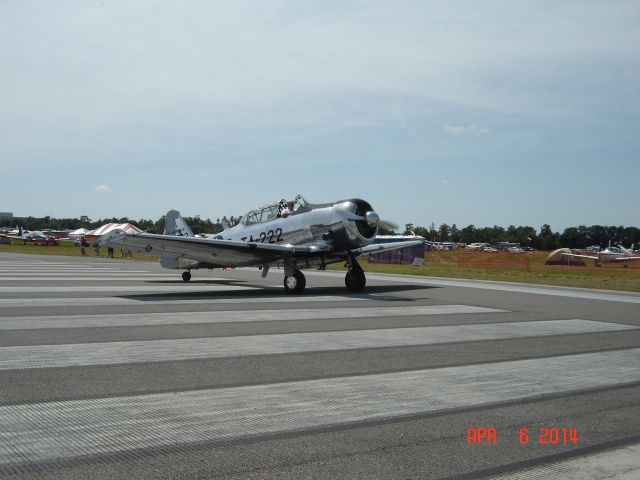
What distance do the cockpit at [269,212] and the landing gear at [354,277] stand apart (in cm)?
230

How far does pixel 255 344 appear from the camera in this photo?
27.4 ft

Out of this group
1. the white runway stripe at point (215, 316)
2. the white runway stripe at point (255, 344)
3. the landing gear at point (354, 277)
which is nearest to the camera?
the white runway stripe at point (255, 344)

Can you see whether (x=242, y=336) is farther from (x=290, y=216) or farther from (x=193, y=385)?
(x=290, y=216)

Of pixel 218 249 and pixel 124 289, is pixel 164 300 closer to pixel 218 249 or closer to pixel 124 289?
pixel 218 249

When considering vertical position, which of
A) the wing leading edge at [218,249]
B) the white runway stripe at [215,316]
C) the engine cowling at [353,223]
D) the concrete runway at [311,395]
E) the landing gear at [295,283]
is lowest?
the concrete runway at [311,395]

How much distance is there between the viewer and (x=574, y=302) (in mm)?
15586

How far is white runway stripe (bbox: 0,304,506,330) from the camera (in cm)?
994

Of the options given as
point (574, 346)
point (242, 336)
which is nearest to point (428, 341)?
point (574, 346)

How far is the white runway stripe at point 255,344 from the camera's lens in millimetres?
7078

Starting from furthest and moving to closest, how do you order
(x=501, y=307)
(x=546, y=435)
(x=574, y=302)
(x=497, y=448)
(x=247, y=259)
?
(x=247, y=259) → (x=574, y=302) → (x=501, y=307) → (x=546, y=435) → (x=497, y=448)

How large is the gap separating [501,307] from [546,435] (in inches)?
383

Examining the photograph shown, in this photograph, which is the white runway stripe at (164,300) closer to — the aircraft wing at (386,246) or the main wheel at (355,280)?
the main wheel at (355,280)

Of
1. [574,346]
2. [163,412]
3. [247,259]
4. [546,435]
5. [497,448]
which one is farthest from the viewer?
[247,259]

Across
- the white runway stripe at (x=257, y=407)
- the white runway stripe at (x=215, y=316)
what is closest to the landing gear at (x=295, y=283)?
the white runway stripe at (x=215, y=316)
